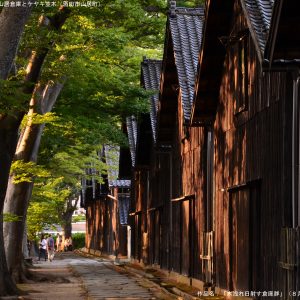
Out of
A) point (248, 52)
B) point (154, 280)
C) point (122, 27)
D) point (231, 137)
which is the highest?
point (122, 27)

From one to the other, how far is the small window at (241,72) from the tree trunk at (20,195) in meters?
9.76

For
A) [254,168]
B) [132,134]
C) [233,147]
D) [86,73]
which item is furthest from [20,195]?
[132,134]

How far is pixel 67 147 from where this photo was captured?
38.6 metres

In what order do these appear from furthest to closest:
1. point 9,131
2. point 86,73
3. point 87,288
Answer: point 86,73
point 87,288
point 9,131

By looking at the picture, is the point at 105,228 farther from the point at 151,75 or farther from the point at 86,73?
the point at 86,73

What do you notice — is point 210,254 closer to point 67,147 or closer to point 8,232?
point 8,232

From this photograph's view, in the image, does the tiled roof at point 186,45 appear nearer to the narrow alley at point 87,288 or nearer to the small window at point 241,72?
the small window at point 241,72

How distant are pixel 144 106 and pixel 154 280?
725 centimetres

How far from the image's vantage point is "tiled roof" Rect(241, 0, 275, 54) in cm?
1732

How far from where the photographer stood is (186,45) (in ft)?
99.5

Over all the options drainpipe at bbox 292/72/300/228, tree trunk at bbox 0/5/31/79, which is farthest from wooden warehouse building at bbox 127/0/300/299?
tree trunk at bbox 0/5/31/79

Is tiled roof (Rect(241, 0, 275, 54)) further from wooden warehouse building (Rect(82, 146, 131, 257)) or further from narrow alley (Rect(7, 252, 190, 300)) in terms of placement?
wooden warehouse building (Rect(82, 146, 131, 257))

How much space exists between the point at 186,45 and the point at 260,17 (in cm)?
1242

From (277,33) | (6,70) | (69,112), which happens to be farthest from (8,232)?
(277,33)
